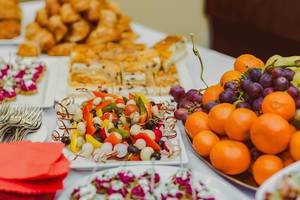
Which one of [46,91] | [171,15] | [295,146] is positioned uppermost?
[295,146]

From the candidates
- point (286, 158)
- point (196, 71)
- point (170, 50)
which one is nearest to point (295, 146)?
point (286, 158)

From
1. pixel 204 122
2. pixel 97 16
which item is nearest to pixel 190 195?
pixel 204 122

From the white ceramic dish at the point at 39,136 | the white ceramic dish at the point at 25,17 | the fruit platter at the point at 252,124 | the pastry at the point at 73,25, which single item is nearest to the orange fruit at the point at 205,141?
the fruit platter at the point at 252,124

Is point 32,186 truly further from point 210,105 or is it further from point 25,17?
point 25,17

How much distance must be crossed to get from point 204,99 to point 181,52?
55 centimetres

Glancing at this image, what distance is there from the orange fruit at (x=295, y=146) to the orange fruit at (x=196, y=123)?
0.59 feet

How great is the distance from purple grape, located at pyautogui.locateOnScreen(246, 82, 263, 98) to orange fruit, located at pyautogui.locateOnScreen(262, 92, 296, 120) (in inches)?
1.6

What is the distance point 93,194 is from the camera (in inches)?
31.5

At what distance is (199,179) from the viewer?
0.87 metres

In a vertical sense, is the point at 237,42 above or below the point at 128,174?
below

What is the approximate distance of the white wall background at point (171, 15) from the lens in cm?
317

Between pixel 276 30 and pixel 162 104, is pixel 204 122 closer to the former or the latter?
pixel 162 104

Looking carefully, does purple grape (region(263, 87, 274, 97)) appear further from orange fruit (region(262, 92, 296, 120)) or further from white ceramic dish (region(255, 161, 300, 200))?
white ceramic dish (region(255, 161, 300, 200))

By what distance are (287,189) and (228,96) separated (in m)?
0.28
